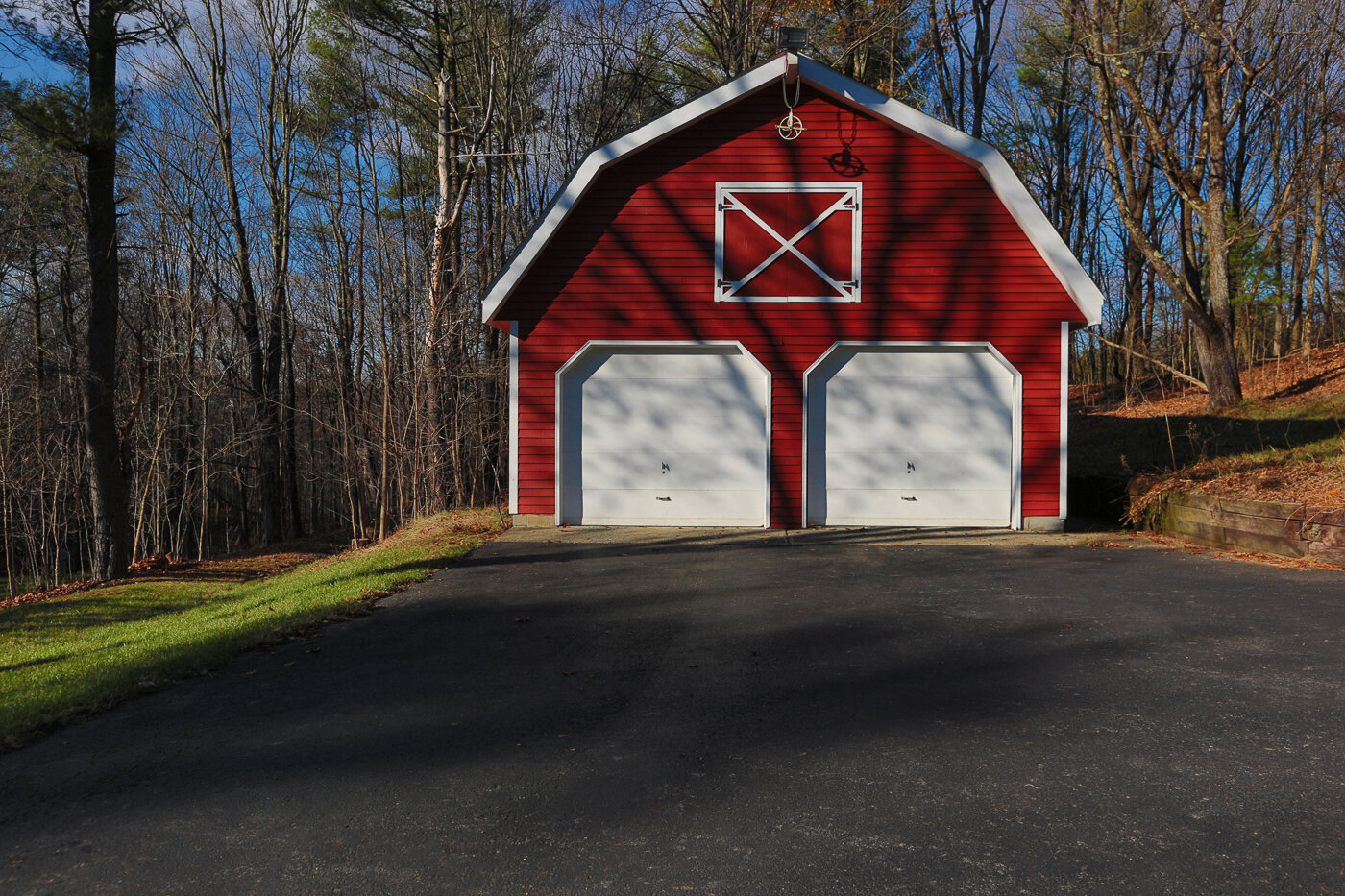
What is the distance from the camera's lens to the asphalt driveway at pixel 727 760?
279 cm

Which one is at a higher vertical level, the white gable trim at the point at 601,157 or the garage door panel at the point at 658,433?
the white gable trim at the point at 601,157

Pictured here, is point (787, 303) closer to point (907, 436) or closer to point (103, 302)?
point (907, 436)

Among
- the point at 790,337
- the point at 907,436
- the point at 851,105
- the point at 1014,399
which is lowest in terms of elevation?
the point at 907,436

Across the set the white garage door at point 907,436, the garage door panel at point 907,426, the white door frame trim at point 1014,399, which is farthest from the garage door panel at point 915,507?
the garage door panel at point 907,426

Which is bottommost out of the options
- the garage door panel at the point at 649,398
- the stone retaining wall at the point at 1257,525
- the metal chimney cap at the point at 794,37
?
the stone retaining wall at the point at 1257,525

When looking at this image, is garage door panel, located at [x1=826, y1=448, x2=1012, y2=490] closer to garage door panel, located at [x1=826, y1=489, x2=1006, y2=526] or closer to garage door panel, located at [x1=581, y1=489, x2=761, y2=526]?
garage door panel, located at [x1=826, y1=489, x2=1006, y2=526]

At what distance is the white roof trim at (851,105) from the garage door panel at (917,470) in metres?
2.27

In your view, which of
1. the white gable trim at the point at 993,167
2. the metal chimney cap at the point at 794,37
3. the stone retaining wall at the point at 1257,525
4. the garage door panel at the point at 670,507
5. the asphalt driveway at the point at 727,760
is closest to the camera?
the asphalt driveway at the point at 727,760

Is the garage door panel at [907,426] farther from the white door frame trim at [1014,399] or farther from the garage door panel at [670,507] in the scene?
the garage door panel at [670,507]

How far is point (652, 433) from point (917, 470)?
357 centimetres

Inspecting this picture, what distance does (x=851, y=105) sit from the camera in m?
11.0

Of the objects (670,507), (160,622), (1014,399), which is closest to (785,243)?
(1014,399)

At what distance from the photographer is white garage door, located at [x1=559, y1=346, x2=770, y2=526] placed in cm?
1137

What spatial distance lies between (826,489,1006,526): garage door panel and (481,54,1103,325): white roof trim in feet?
8.94
